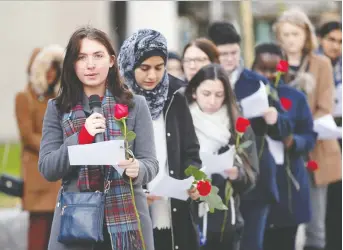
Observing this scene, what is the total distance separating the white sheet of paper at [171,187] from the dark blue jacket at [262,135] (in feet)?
5.03

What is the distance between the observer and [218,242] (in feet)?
21.5

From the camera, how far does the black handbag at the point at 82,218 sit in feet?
15.5

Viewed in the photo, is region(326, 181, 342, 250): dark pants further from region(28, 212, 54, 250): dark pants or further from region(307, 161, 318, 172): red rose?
region(28, 212, 54, 250): dark pants

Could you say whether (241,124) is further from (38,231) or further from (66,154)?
(38,231)

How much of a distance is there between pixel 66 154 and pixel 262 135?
2943 mm

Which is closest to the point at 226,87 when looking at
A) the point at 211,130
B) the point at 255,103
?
the point at 211,130

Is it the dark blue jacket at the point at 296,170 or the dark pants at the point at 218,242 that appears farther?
the dark blue jacket at the point at 296,170

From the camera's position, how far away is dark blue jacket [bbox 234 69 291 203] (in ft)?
24.0

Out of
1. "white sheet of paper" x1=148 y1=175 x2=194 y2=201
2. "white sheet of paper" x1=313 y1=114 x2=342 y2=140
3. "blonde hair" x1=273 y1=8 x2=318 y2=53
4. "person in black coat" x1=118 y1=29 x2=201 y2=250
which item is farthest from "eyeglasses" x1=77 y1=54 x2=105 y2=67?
"blonde hair" x1=273 y1=8 x2=318 y2=53

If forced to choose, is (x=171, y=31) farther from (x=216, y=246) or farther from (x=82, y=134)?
(x=82, y=134)

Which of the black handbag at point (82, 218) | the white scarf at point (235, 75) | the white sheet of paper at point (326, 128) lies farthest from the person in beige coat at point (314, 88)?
the black handbag at point (82, 218)

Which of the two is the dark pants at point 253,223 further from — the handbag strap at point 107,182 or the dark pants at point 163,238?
the handbag strap at point 107,182

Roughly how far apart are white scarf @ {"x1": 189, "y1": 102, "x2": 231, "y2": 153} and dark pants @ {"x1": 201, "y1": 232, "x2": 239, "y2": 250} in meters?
0.54

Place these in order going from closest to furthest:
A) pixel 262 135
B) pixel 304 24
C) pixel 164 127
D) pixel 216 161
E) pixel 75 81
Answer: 1. pixel 75 81
2. pixel 164 127
3. pixel 216 161
4. pixel 262 135
5. pixel 304 24
